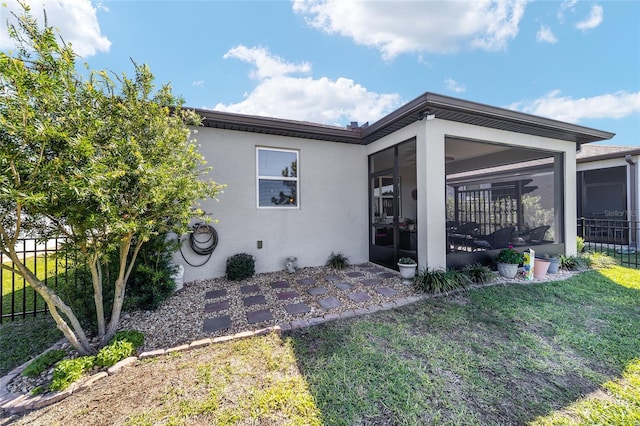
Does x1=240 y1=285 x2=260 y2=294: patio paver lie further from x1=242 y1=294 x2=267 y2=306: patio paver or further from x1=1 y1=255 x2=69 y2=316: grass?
x1=1 y1=255 x2=69 y2=316: grass

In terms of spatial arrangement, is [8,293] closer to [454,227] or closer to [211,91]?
[211,91]

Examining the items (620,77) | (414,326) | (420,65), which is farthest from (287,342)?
(620,77)

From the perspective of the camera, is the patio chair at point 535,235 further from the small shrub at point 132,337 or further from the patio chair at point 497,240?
the small shrub at point 132,337

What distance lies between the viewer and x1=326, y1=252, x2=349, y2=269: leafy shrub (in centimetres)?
598

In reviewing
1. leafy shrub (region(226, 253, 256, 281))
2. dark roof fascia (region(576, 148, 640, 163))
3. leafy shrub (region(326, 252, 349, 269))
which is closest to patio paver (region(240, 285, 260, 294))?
leafy shrub (region(226, 253, 256, 281))

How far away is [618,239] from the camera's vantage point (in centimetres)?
875

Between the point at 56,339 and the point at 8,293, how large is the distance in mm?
2802

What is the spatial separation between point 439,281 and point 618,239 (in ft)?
32.5

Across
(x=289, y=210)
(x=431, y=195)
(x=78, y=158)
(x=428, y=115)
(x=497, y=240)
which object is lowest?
(x=497, y=240)

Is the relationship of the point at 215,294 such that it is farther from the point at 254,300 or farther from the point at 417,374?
the point at 417,374

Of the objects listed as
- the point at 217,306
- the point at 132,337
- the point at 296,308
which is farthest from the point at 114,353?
the point at 296,308

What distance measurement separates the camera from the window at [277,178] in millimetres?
5598

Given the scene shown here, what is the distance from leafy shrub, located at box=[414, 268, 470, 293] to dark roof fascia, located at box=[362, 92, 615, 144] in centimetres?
308

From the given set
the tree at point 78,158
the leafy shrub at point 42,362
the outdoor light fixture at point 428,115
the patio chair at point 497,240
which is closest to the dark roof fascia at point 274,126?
the tree at point 78,158
